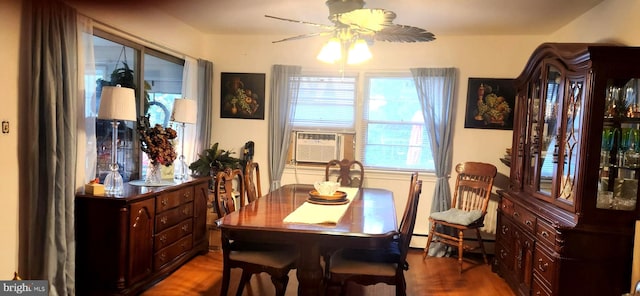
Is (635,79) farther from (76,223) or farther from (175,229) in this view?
(76,223)

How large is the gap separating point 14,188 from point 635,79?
3724 mm

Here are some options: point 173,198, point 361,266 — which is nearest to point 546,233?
point 361,266

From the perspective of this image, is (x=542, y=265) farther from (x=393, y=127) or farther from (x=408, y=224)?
(x=393, y=127)

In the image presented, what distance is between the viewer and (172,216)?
128 inches

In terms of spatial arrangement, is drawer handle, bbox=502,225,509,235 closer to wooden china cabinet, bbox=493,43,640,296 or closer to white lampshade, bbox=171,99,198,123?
wooden china cabinet, bbox=493,43,640,296

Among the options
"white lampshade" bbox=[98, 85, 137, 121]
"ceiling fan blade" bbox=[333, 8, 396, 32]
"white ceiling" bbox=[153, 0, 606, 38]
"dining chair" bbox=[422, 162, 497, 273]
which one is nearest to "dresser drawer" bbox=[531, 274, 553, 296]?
"dining chair" bbox=[422, 162, 497, 273]

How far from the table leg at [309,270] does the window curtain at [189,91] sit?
2325 mm

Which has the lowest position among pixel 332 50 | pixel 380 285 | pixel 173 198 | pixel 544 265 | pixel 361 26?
pixel 380 285

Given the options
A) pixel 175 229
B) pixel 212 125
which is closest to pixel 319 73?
pixel 212 125

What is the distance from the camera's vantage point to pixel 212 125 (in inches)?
183

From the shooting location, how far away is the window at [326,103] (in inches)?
173

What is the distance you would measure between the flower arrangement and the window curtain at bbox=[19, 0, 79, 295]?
0.66 metres

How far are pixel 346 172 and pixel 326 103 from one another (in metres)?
0.84

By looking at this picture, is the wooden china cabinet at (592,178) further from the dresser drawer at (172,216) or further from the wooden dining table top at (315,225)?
the dresser drawer at (172,216)
